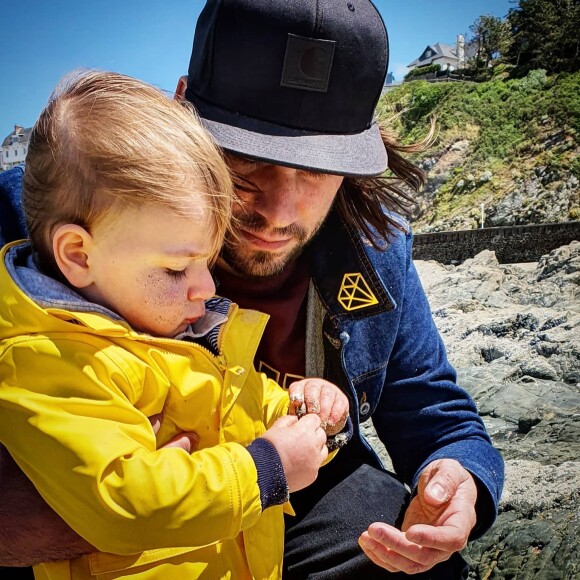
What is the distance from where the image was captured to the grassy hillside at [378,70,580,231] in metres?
23.3

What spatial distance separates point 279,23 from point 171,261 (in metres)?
0.73

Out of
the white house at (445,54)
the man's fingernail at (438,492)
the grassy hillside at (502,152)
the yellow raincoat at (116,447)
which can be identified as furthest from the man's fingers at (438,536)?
the white house at (445,54)

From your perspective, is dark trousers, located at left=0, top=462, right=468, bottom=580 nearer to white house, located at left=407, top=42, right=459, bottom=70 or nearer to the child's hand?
the child's hand

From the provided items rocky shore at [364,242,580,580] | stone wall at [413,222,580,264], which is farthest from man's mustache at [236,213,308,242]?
stone wall at [413,222,580,264]

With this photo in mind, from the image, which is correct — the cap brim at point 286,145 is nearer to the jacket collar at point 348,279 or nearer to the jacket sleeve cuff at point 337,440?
the jacket collar at point 348,279

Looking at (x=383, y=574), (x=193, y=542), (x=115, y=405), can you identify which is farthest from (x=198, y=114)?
(x=383, y=574)

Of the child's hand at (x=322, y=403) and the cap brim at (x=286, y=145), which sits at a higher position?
the cap brim at (x=286, y=145)

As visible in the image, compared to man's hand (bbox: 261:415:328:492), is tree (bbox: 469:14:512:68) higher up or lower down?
higher up

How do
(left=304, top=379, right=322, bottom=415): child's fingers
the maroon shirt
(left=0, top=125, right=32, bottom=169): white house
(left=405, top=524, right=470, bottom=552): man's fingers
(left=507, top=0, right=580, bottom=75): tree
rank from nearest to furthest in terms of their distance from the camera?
(left=405, top=524, right=470, bottom=552): man's fingers
(left=304, top=379, right=322, bottom=415): child's fingers
the maroon shirt
(left=507, top=0, right=580, bottom=75): tree
(left=0, top=125, right=32, bottom=169): white house

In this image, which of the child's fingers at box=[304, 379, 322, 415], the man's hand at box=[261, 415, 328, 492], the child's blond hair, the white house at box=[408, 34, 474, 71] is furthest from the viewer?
the white house at box=[408, 34, 474, 71]

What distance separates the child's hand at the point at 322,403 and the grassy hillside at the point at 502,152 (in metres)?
21.9

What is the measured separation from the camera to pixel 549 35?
2920 cm

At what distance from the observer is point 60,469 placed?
1.19 m

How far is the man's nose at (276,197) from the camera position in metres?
1.74
